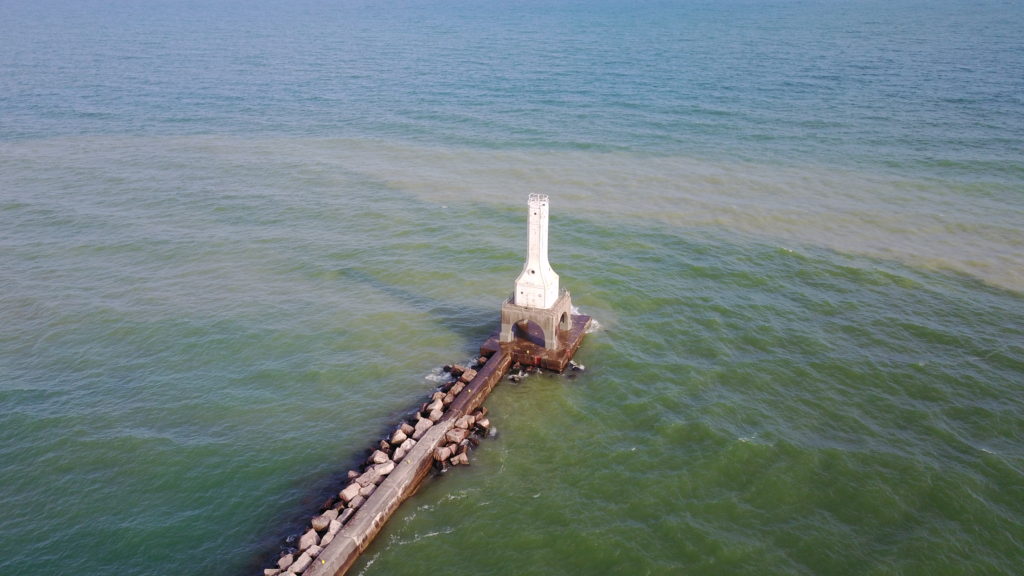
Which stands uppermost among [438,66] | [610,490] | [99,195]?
[438,66]

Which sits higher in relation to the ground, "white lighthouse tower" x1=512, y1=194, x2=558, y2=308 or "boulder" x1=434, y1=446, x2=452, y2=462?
"white lighthouse tower" x1=512, y1=194, x2=558, y2=308

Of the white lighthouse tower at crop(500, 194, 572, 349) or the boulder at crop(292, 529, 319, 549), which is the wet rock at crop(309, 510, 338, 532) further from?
the white lighthouse tower at crop(500, 194, 572, 349)

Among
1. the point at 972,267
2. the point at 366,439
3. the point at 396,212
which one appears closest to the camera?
the point at 366,439

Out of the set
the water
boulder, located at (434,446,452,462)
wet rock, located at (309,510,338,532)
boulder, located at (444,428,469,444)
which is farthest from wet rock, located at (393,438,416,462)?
wet rock, located at (309,510,338,532)

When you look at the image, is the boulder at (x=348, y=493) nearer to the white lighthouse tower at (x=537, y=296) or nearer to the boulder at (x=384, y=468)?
the boulder at (x=384, y=468)

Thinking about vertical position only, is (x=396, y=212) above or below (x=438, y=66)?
below

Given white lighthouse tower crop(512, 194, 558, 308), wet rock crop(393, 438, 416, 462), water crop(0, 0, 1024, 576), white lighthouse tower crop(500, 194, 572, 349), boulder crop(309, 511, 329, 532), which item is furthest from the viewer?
white lighthouse tower crop(500, 194, 572, 349)

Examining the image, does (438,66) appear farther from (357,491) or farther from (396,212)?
(357,491)

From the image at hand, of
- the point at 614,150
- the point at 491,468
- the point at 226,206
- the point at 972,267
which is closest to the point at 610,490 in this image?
the point at 491,468
